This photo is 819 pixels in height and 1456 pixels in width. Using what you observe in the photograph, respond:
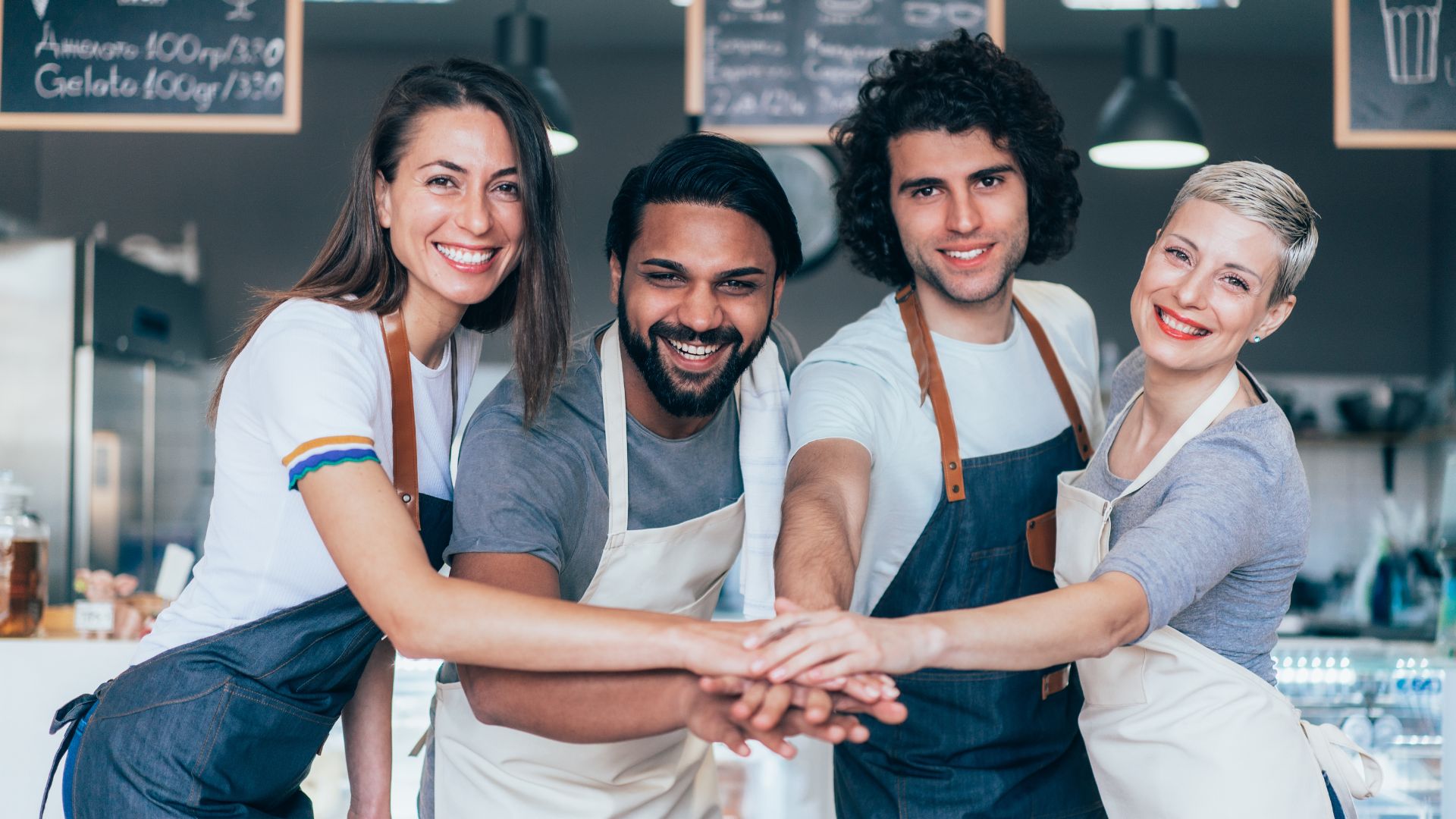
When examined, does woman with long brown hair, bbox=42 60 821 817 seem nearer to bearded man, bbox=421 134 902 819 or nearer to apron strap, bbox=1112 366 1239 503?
bearded man, bbox=421 134 902 819

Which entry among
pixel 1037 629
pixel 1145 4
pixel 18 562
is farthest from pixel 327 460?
pixel 1145 4

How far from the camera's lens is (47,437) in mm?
4621

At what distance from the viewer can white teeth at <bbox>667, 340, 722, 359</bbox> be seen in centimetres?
176

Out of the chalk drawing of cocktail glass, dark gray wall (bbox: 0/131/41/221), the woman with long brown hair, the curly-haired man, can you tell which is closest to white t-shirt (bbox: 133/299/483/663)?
the woman with long brown hair

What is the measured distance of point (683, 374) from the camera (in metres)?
1.76

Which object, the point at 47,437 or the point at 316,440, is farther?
the point at 47,437

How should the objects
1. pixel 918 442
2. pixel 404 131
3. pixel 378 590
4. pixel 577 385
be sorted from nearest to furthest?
pixel 378 590
pixel 404 131
pixel 577 385
pixel 918 442

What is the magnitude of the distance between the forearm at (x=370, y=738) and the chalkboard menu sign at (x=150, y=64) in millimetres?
1775

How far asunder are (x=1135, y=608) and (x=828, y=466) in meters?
Answer: 0.51

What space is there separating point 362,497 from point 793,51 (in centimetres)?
229

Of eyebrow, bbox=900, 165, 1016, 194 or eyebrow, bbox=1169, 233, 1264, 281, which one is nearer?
eyebrow, bbox=1169, 233, 1264, 281

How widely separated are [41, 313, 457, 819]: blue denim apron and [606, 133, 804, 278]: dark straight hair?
44 centimetres

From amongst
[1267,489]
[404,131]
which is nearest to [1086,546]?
[1267,489]

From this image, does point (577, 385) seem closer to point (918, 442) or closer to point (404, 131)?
point (404, 131)
